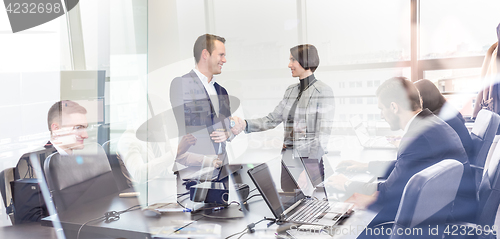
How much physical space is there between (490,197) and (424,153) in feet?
0.99

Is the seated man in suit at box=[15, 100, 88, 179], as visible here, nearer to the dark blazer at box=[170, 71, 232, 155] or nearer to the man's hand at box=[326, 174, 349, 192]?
the dark blazer at box=[170, 71, 232, 155]

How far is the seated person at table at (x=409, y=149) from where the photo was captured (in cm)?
143

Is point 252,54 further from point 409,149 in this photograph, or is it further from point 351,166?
point 409,149

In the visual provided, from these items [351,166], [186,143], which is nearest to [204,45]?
[186,143]

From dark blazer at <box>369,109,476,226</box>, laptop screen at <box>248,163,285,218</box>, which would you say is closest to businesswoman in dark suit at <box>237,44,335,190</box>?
dark blazer at <box>369,109,476,226</box>

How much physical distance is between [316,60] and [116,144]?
73.6 inches

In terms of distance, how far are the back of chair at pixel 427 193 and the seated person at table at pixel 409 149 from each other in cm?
12

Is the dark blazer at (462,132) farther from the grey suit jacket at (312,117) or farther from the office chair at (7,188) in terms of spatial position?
the office chair at (7,188)

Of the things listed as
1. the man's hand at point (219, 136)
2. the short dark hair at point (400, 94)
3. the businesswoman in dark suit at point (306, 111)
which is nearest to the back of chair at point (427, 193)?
the short dark hair at point (400, 94)

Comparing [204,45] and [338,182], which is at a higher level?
[204,45]

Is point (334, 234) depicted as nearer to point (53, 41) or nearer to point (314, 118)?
point (314, 118)

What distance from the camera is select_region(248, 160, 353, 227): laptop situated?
4.25ft

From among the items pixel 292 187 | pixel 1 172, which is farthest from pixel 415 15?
pixel 1 172

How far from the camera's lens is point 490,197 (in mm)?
1338
